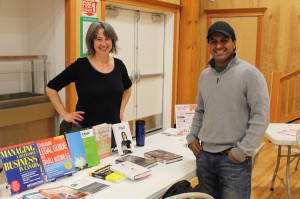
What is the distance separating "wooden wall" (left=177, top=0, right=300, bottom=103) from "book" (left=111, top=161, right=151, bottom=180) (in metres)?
4.02

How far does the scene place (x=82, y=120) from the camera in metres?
2.44

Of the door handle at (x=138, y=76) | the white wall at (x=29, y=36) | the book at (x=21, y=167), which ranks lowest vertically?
the book at (x=21, y=167)

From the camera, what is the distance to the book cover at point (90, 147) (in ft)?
6.64

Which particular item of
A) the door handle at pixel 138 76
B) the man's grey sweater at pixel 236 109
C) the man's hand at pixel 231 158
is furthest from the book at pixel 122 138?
the door handle at pixel 138 76

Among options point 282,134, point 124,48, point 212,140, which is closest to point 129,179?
point 212,140

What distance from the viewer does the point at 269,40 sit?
236 inches

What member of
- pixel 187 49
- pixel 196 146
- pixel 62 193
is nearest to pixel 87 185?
pixel 62 193

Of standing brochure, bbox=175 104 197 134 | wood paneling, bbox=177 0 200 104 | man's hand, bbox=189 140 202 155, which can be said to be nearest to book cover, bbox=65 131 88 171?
man's hand, bbox=189 140 202 155

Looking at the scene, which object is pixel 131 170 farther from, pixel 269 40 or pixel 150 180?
pixel 269 40

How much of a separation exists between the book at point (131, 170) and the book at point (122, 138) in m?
0.22

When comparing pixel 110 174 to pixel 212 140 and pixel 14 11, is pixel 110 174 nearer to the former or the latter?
pixel 212 140

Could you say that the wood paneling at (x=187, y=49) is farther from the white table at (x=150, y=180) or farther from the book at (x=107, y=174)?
the book at (x=107, y=174)

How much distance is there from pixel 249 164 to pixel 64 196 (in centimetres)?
98

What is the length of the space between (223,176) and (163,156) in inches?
17.0
